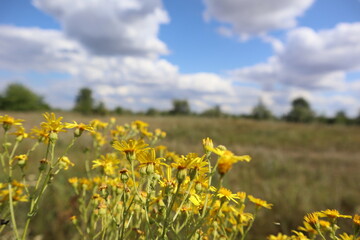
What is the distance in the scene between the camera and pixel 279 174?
8.90 meters

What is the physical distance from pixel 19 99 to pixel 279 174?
2007 inches

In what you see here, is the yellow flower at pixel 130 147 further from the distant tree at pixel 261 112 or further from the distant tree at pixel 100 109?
the distant tree at pixel 261 112

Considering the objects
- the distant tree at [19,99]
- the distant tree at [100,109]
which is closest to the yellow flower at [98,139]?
the distant tree at [100,109]

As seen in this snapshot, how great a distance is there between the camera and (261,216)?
183 inches

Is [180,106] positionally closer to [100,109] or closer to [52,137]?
[100,109]

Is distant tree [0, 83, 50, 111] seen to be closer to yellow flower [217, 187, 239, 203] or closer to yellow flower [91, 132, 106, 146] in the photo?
yellow flower [91, 132, 106, 146]

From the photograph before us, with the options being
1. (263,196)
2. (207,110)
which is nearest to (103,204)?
(263,196)

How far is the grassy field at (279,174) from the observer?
4474 millimetres

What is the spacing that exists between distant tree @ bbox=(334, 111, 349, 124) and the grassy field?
26.9 meters

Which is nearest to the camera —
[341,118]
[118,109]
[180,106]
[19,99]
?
[341,118]

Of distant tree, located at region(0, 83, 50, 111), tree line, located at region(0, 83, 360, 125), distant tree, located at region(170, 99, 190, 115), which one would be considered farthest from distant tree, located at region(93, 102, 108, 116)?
distant tree, located at region(170, 99, 190, 115)

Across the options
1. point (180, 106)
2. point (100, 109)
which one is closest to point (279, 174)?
point (100, 109)

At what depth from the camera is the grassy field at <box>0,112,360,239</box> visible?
4.47 m

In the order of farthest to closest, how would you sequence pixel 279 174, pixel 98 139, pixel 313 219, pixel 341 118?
1. pixel 341 118
2. pixel 279 174
3. pixel 98 139
4. pixel 313 219
